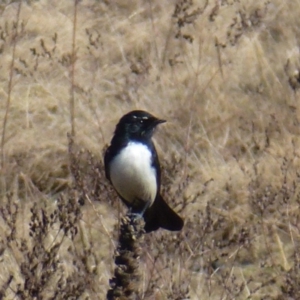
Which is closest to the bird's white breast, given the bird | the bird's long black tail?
the bird

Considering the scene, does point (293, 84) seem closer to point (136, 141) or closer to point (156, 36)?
point (156, 36)

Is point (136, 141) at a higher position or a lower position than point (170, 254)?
higher

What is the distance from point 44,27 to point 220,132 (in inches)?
76.6

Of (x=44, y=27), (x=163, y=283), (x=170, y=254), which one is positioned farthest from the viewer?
(x=44, y=27)

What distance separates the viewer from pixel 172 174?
6.03 meters

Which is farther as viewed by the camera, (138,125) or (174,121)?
(174,121)

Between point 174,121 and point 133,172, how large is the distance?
2.76 metres

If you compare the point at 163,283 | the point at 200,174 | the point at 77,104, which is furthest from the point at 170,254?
the point at 77,104

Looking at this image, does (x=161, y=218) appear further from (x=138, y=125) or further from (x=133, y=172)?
(x=138, y=125)

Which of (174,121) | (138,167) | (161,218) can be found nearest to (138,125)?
(138,167)

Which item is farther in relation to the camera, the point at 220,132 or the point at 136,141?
the point at 220,132

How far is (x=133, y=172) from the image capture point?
5.24 metres

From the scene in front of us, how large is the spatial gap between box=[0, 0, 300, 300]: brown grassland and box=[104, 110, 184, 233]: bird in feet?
1.41

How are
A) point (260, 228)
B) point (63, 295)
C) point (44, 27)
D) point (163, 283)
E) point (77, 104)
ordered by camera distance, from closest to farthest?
point (63, 295) < point (163, 283) < point (260, 228) < point (77, 104) < point (44, 27)
